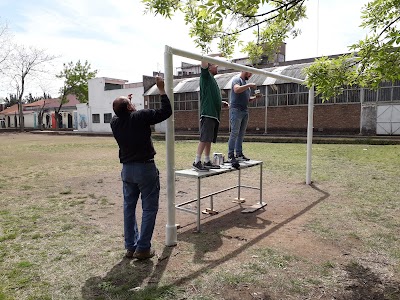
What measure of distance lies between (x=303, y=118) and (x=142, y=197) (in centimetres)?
2660

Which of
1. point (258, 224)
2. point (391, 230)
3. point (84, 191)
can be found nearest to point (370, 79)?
point (391, 230)

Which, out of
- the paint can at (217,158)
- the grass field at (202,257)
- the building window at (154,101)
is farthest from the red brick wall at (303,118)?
the paint can at (217,158)

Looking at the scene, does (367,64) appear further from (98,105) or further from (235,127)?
(98,105)

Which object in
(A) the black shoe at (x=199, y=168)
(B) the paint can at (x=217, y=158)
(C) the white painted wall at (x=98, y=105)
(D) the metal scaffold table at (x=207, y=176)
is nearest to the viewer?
(D) the metal scaffold table at (x=207, y=176)

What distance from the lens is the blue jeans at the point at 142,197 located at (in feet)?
11.4

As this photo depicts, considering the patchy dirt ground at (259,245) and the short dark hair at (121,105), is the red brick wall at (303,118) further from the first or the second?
the short dark hair at (121,105)

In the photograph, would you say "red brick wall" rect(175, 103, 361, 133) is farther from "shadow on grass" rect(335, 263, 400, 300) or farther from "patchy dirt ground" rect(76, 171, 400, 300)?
"shadow on grass" rect(335, 263, 400, 300)

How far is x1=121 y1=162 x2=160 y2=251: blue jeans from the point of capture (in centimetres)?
348

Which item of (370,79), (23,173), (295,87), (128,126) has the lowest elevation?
(23,173)

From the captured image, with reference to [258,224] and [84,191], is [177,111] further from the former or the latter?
[258,224]

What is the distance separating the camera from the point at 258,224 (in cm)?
481

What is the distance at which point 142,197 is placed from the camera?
11.7 ft

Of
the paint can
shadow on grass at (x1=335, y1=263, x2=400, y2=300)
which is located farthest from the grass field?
the paint can

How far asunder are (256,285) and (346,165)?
8600 mm
